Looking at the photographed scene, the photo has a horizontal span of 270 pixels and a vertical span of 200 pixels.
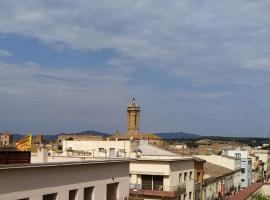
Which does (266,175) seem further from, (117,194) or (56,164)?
(56,164)

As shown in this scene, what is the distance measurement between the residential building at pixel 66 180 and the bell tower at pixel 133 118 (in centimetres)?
8529

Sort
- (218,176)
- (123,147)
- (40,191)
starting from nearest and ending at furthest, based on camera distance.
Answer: (40,191)
(123,147)
(218,176)

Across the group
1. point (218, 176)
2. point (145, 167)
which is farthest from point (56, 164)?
point (218, 176)

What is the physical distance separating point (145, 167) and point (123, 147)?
4616 mm

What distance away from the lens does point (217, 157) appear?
88250 millimetres

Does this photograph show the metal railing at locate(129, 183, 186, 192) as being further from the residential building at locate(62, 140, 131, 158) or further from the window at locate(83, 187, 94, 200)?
the window at locate(83, 187, 94, 200)

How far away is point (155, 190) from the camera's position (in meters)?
51.9

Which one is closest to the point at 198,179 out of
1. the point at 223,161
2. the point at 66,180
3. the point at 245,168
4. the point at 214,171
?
the point at 214,171

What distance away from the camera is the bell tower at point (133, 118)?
122 m

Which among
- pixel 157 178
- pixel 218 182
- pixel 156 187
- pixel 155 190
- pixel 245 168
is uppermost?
pixel 157 178

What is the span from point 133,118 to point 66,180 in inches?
3672

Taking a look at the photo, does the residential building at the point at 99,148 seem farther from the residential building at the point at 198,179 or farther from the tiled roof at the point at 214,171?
the tiled roof at the point at 214,171

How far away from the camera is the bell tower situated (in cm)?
12238

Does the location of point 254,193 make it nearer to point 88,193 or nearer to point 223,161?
point 223,161
